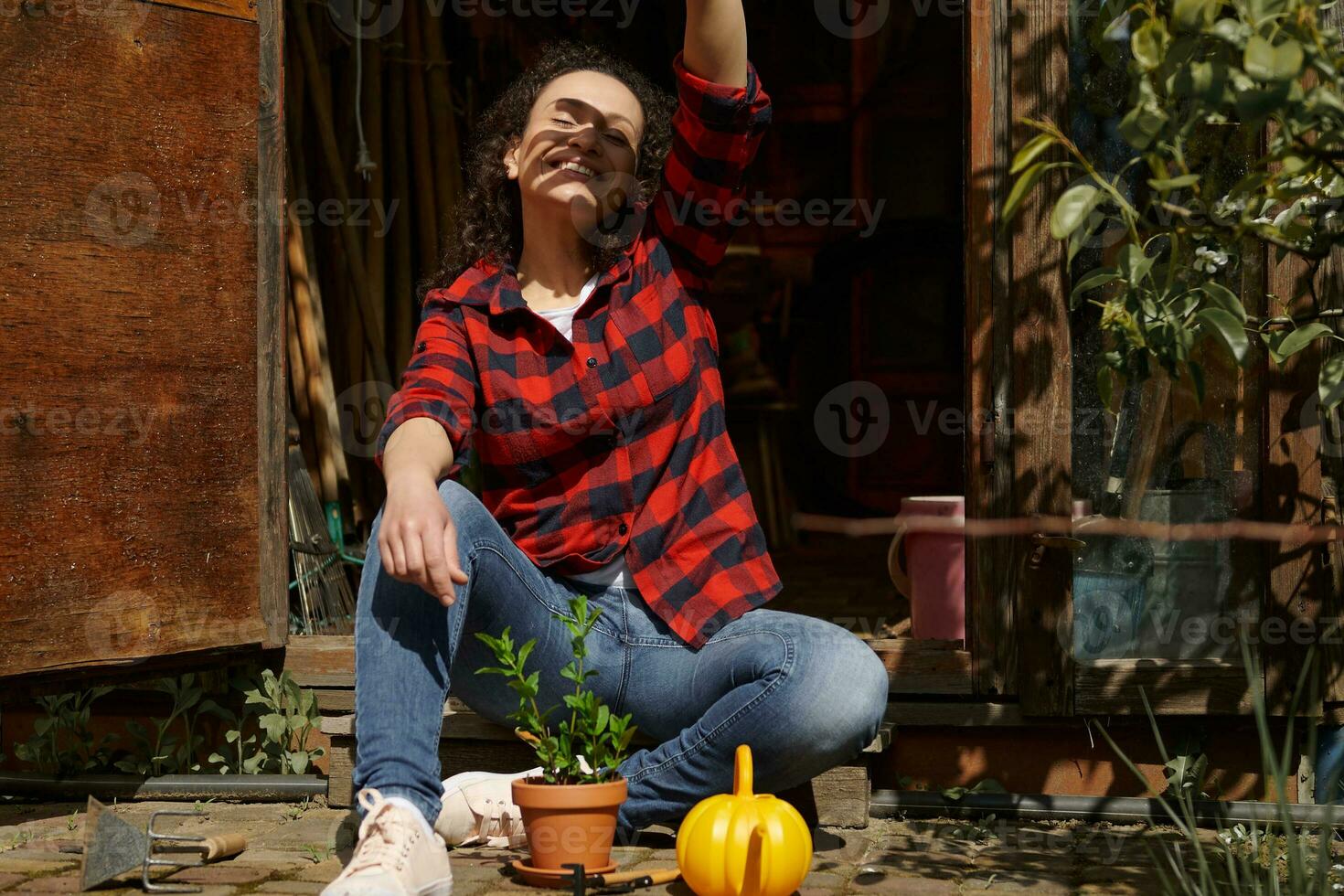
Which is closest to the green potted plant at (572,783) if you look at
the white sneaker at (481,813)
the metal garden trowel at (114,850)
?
the white sneaker at (481,813)

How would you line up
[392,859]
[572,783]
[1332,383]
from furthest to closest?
1. [572,783]
2. [392,859]
3. [1332,383]

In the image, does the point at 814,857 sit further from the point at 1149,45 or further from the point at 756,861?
the point at 1149,45

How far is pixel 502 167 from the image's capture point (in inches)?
108

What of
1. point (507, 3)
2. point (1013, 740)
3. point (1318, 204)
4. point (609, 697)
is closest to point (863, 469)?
point (507, 3)

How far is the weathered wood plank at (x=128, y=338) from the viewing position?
8.55 feet

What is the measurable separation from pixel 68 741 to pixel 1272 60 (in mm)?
2870

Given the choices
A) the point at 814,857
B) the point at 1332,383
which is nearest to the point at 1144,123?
the point at 1332,383

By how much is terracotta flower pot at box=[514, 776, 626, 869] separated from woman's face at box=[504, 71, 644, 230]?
1.06 metres

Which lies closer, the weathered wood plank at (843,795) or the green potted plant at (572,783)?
the green potted plant at (572,783)

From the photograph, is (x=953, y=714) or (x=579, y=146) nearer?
(x=579, y=146)

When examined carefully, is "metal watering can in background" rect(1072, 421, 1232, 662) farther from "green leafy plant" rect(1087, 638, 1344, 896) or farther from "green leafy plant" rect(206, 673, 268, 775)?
"green leafy plant" rect(206, 673, 268, 775)

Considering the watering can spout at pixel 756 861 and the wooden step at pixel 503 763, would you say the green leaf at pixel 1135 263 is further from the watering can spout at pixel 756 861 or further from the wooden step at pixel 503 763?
the wooden step at pixel 503 763

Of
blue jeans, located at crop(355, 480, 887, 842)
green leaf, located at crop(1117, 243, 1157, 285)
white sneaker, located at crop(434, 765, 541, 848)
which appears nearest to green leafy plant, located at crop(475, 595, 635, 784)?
blue jeans, located at crop(355, 480, 887, 842)

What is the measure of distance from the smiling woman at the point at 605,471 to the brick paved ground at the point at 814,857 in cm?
18
